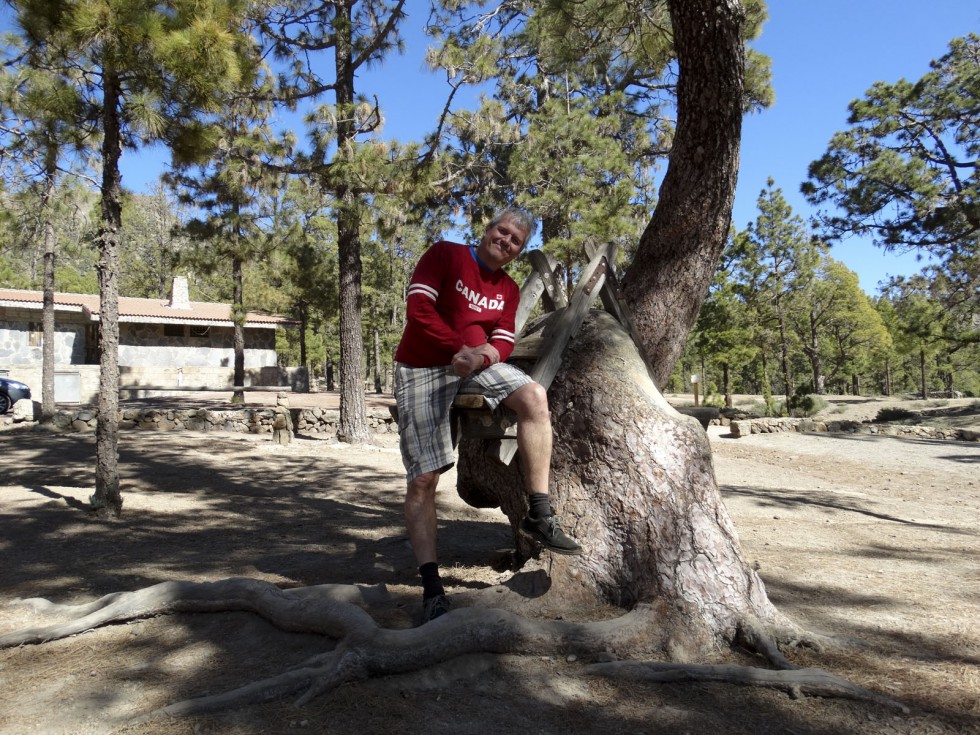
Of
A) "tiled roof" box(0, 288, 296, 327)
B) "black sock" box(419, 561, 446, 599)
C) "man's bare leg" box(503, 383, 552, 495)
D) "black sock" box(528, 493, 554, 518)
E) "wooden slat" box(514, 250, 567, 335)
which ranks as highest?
"tiled roof" box(0, 288, 296, 327)

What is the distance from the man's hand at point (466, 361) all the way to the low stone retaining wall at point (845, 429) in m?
13.4

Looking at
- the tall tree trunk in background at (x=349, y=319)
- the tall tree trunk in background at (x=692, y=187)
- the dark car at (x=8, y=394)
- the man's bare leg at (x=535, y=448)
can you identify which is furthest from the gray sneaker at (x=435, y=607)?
the dark car at (x=8, y=394)

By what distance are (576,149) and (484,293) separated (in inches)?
431

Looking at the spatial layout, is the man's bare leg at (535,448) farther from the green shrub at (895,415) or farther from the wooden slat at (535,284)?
the green shrub at (895,415)

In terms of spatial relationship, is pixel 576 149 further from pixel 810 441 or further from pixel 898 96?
pixel 898 96

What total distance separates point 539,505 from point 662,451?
2.47 feet

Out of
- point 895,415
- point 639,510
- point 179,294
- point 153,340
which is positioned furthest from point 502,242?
point 179,294

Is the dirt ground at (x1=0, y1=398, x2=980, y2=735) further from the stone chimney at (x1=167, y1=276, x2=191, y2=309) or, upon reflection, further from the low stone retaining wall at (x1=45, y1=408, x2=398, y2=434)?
the stone chimney at (x1=167, y1=276, x2=191, y2=309)

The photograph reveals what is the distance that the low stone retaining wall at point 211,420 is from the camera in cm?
1229

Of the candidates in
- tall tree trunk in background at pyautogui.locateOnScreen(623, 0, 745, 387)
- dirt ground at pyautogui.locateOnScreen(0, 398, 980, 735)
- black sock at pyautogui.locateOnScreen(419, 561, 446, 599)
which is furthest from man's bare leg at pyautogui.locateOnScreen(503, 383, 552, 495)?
tall tree trunk in background at pyautogui.locateOnScreen(623, 0, 745, 387)

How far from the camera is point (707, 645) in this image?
2756 mm

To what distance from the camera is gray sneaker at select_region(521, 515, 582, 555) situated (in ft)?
9.00

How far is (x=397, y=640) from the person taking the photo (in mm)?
2516

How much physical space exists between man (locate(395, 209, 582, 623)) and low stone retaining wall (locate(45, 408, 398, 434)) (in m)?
9.54
